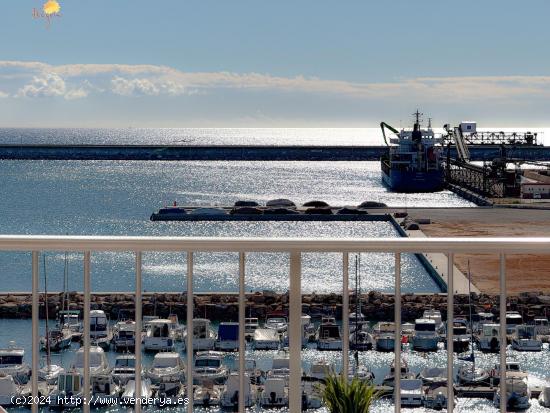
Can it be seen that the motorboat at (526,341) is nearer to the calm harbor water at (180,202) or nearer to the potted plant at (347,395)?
the calm harbor water at (180,202)

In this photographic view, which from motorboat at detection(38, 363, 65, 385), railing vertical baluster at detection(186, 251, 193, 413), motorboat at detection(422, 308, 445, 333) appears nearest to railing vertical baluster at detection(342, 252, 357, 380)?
railing vertical baluster at detection(186, 251, 193, 413)

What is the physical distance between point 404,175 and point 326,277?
1011 inches

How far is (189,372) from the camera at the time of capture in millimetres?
1803

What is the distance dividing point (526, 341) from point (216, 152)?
6104cm

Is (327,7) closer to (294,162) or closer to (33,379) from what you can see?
(294,162)

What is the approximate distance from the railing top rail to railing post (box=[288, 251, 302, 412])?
0.07 metres

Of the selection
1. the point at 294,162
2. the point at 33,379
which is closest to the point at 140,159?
the point at 294,162

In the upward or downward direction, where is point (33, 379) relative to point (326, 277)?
upward

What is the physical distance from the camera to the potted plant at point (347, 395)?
1.77 metres

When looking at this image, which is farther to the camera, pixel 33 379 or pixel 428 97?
pixel 428 97

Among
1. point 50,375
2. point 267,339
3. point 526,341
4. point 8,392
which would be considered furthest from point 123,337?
point 8,392

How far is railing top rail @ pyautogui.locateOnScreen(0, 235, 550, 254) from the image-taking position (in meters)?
1.81

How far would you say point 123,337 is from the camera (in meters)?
7.68

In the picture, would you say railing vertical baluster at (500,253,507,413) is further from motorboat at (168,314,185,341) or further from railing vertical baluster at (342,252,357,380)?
motorboat at (168,314,185,341)
